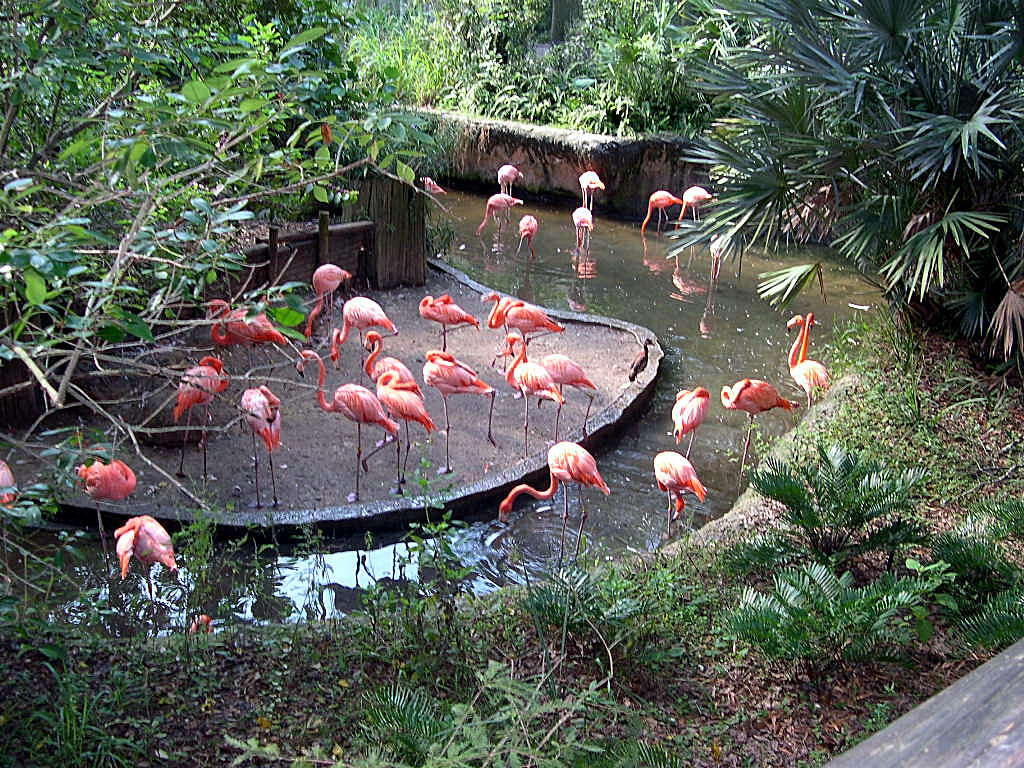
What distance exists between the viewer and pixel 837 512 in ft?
13.9

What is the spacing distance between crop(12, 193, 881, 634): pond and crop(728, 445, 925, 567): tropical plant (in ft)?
4.18

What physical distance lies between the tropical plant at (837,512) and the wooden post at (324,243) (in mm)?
4754

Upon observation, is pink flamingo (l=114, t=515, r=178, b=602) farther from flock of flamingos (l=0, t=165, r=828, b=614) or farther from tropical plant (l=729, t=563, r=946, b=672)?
tropical plant (l=729, t=563, r=946, b=672)

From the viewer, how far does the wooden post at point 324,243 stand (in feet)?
26.6

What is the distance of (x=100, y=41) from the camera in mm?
3035

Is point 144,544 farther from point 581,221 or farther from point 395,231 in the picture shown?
point 581,221

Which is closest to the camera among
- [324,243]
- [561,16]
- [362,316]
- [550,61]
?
[362,316]

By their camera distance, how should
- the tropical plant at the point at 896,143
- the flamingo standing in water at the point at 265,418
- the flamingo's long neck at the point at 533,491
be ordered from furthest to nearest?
1. the tropical plant at the point at 896,143
2. the flamingo's long neck at the point at 533,491
3. the flamingo standing in water at the point at 265,418

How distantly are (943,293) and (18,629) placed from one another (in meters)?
5.60

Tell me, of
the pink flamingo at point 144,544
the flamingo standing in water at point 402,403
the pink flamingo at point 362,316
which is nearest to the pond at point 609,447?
the pink flamingo at point 144,544

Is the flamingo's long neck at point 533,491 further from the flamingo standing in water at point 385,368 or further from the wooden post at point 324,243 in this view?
the wooden post at point 324,243

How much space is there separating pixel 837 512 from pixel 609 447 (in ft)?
8.61

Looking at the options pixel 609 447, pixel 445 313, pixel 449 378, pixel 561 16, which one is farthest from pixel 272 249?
pixel 561 16

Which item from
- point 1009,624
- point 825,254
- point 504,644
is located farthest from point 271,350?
point 825,254
